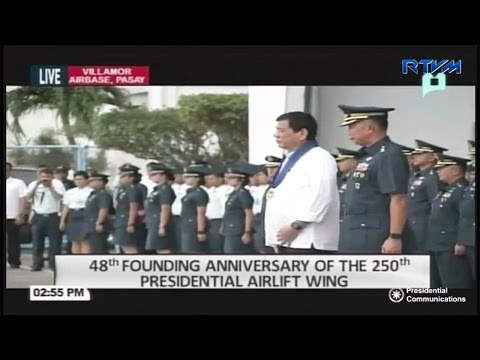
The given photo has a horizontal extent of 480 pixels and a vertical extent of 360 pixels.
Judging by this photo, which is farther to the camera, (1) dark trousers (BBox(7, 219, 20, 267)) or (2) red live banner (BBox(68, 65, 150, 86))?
(1) dark trousers (BBox(7, 219, 20, 267))

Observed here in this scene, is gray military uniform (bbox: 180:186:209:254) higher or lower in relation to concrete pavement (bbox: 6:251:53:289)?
higher

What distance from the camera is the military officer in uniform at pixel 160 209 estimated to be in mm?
9586

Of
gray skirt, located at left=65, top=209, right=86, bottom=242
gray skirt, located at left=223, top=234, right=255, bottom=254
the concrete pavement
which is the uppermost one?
gray skirt, located at left=65, top=209, right=86, bottom=242

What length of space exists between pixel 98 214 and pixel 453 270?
2.59 metres

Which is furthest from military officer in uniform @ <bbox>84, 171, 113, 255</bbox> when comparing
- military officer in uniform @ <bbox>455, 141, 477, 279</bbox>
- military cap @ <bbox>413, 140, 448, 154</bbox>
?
military officer in uniform @ <bbox>455, 141, 477, 279</bbox>

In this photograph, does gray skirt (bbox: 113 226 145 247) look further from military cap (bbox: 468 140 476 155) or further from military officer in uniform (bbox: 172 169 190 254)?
military cap (bbox: 468 140 476 155)

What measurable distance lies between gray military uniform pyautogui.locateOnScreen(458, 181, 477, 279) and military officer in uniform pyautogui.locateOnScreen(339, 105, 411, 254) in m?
0.42

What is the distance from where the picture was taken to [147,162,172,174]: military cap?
957 cm

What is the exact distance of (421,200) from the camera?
9.58 meters

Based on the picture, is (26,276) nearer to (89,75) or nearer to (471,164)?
(89,75)

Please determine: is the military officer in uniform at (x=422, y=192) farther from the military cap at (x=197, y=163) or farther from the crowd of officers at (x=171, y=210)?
the military cap at (x=197, y=163)

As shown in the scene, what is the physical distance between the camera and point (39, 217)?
961 centimetres

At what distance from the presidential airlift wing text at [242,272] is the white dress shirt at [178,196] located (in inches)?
12.8
